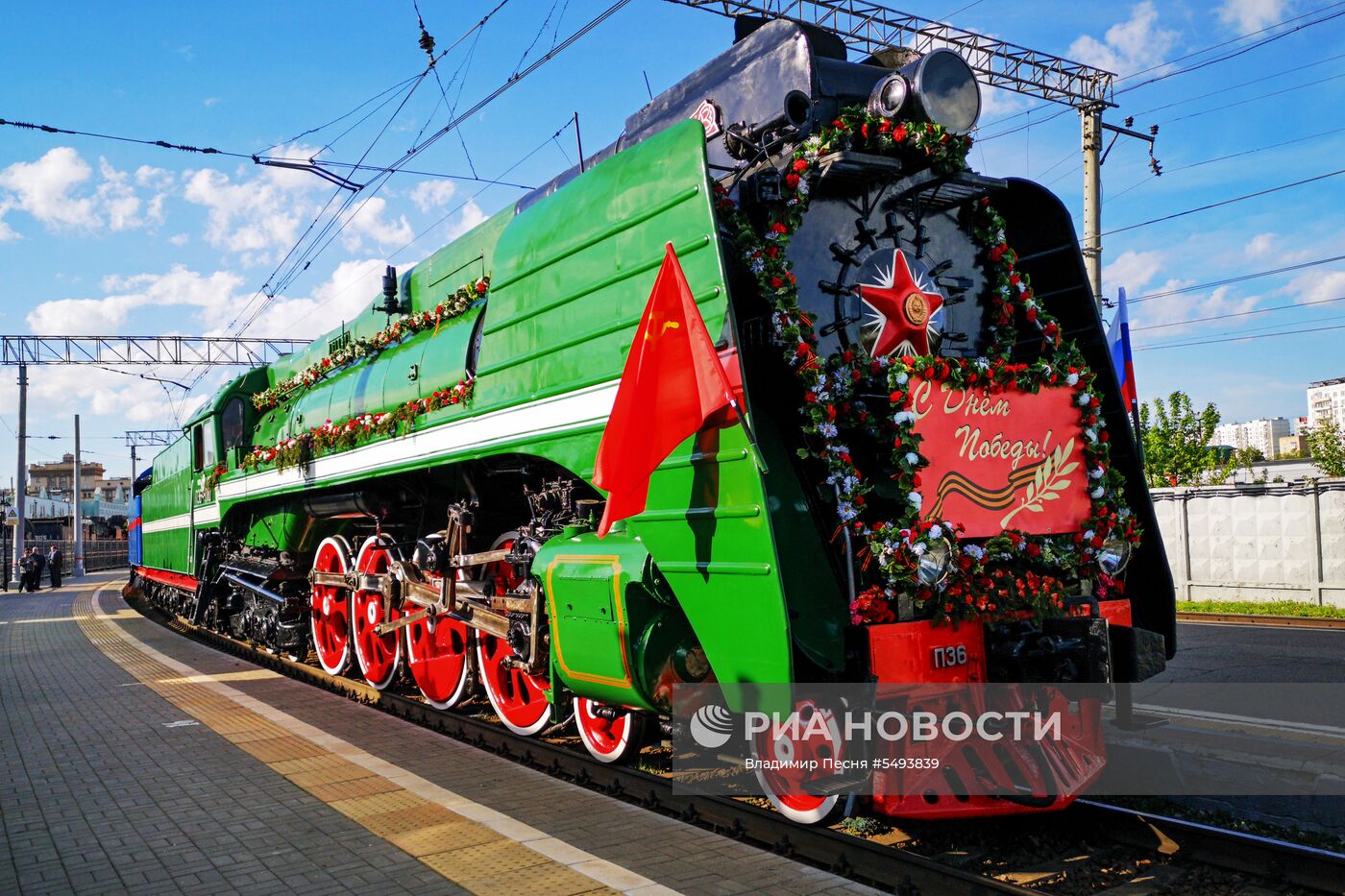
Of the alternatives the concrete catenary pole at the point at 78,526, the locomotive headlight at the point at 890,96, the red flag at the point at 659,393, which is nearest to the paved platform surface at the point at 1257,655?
the locomotive headlight at the point at 890,96

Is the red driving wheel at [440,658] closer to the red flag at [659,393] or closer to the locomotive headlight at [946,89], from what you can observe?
the red flag at [659,393]

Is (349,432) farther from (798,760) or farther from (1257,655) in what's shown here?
(1257,655)

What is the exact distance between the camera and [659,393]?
4.61 metres

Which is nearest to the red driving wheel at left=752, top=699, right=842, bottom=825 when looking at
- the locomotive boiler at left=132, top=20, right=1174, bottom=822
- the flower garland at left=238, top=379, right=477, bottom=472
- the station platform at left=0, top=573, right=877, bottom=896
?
the locomotive boiler at left=132, top=20, right=1174, bottom=822

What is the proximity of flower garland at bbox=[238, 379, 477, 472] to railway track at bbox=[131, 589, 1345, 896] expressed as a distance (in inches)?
116

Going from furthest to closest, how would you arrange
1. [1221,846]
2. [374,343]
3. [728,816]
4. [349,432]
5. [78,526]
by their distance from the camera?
[78,526] < [374,343] < [349,432] < [728,816] < [1221,846]

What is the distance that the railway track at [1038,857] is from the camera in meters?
4.11

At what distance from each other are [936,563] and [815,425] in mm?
819

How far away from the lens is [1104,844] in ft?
15.8

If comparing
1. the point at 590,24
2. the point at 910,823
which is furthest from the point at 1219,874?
the point at 590,24

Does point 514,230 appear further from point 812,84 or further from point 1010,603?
point 1010,603

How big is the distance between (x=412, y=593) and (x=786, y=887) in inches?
184

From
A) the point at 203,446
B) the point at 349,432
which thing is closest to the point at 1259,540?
the point at 349,432

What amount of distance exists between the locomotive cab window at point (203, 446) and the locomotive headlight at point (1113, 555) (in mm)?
12336
